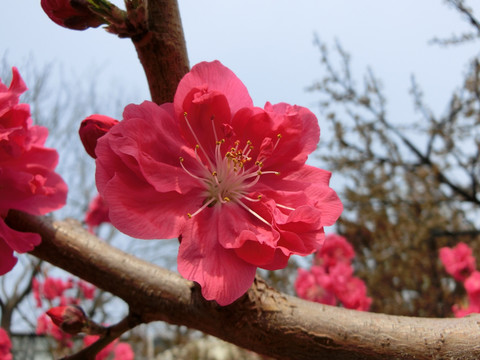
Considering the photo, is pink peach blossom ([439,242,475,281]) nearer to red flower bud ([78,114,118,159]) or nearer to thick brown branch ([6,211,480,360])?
thick brown branch ([6,211,480,360])

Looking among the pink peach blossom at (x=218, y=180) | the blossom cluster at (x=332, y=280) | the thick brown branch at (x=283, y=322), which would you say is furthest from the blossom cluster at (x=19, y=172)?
the blossom cluster at (x=332, y=280)

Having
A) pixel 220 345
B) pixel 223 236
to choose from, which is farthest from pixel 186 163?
pixel 220 345

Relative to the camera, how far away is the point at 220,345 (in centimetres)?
712

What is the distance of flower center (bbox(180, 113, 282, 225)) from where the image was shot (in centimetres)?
89

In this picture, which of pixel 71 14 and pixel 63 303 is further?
pixel 63 303

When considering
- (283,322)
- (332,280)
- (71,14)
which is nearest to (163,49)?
(71,14)

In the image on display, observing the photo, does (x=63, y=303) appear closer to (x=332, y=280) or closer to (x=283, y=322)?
(x=332, y=280)

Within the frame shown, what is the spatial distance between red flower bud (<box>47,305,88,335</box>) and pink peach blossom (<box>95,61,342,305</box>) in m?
0.47

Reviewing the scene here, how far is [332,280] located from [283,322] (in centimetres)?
156

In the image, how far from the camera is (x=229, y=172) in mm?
930

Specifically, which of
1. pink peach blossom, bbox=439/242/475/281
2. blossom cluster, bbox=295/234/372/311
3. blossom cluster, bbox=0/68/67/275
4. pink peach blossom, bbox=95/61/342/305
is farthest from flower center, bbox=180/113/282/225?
pink peach blossom, bbox=439/242/475/281

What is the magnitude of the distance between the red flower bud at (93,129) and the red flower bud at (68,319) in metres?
0.45

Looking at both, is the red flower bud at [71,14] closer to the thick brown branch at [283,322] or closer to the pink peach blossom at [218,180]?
the pink peach blossom at [218,180]

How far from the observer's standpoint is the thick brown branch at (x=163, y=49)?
33.7 inches
